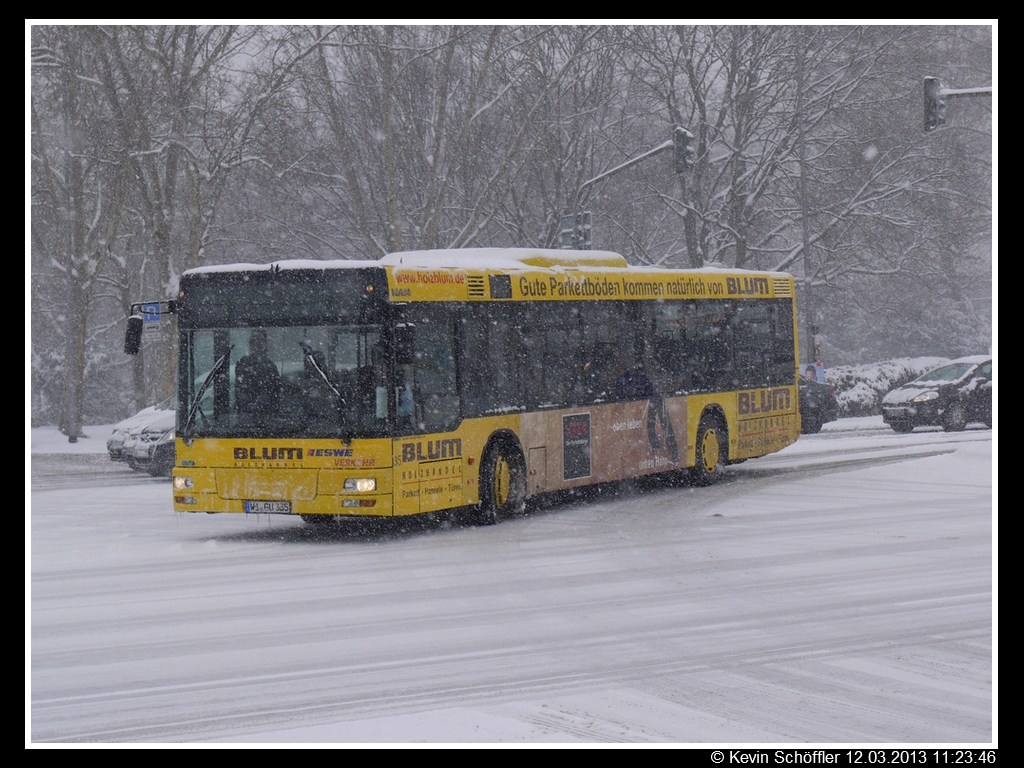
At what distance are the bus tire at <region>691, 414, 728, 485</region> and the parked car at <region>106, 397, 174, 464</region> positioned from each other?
33.6ft

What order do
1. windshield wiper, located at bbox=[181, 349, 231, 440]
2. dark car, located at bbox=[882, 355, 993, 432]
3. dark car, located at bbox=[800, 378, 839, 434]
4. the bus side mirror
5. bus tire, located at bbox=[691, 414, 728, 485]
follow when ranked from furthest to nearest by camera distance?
dark car, located at bbox=[800, 378, 839, 434] < dark car, located at bbox=[882, 355, 993, 432] < bus tire, located at bbox=[691, 414, 728, 485] < the bus side mirror < windshield wiper, located at bbox=[181, 349, 231, 440]

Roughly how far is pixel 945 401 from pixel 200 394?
22220 mm

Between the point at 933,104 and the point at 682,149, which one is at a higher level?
the point at 933,104

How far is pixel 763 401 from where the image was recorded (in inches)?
882

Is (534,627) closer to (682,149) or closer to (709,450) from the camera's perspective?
(709,450)

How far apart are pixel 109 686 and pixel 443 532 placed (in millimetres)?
7675

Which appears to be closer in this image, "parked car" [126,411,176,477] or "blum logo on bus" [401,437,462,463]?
"blum logo on bus" [401,437,462,463]

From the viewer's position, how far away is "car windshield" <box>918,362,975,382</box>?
111 ft

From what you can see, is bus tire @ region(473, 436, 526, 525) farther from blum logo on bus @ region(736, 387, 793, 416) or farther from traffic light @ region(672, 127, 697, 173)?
traffic light @ region(672, 127, 697, 173)

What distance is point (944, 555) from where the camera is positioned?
1323 cm

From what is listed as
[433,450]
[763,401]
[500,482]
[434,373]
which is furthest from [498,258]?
[763,401]

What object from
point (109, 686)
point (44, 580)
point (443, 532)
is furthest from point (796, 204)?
point (109, 686)

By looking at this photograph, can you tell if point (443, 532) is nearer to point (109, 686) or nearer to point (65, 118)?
point (109, 686)

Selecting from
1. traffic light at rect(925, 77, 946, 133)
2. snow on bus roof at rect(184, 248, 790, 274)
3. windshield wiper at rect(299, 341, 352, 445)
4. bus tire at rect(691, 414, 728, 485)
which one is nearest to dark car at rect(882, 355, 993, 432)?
traffic light at rect(925, 77, 946, 133)
